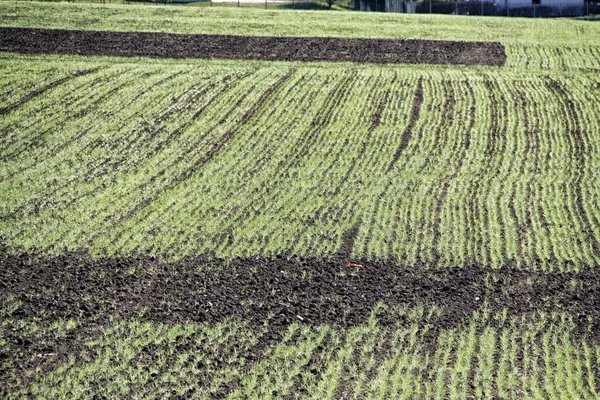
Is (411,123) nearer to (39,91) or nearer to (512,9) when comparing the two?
(39,91)

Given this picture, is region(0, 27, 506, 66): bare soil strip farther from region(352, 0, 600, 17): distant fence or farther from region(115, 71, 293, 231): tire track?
region(352, 0, 600, 17): distant fence

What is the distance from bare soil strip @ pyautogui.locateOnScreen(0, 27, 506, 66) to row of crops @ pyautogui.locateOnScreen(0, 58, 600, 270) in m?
1.67

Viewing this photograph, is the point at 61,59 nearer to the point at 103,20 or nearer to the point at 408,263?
the point at 103,20

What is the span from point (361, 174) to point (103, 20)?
75.8ft

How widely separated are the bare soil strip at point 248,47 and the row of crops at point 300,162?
65.8 inches

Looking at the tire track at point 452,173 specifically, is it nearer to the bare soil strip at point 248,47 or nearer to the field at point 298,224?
the field at point 298,224

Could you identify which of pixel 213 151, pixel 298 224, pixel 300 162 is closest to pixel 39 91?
pixel 213 151

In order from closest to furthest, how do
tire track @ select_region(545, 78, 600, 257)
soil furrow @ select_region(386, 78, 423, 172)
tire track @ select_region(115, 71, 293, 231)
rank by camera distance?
tire track @ select_region(545, 78, 600, 257) < tire track @ select_region(115, 71, 293, 231) < soil furrow @ select_region(386, 78, 423, 172)

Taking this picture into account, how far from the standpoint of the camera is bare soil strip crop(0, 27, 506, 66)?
35094mm

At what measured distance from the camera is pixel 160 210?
64.7 ft

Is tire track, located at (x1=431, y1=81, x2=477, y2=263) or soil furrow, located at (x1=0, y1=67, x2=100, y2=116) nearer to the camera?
tire track, located at (x1=431, y1=81, x2=477, y2=263)

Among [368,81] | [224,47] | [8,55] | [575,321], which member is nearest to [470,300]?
[575,321]

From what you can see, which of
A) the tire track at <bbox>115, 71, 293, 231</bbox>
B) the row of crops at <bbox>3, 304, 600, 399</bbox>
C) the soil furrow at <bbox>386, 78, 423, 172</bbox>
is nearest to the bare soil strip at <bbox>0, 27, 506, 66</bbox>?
the tire track at <bbox>115, 71, 293, 231</bbox>

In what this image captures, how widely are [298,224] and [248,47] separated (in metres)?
19.2
